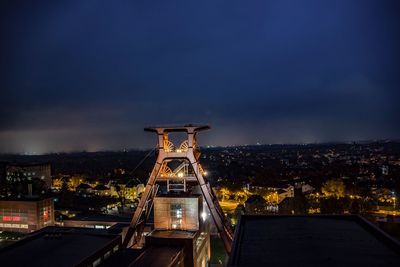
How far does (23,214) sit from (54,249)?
56.6ft

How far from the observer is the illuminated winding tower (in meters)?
16.9

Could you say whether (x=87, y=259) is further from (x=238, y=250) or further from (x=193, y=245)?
(x=238, y=250)

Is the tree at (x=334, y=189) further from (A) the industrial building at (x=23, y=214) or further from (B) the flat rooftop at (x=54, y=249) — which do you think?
(B) the flat rooftop at (x=54, y=249)

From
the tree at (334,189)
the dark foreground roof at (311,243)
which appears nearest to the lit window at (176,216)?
the dark foreground roof at (311,243)

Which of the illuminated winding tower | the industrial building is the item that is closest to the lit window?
the illuminated winding tower

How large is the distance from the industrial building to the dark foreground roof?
2434 cm

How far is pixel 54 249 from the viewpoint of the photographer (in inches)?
582

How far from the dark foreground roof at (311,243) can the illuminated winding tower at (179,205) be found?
6334mm

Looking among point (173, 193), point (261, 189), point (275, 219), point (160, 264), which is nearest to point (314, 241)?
point (275, 219)

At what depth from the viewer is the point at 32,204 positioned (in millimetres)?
29266

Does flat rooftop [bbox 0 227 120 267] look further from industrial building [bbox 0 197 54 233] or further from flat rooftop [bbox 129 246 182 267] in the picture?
industrial building [bbox 0 197 54 233]

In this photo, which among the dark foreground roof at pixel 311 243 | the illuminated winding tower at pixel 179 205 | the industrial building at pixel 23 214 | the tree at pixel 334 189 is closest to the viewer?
the dark foreground roof at pixel 311 243

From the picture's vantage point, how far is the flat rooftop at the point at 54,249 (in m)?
13.3

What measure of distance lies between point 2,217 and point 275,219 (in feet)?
91.5
